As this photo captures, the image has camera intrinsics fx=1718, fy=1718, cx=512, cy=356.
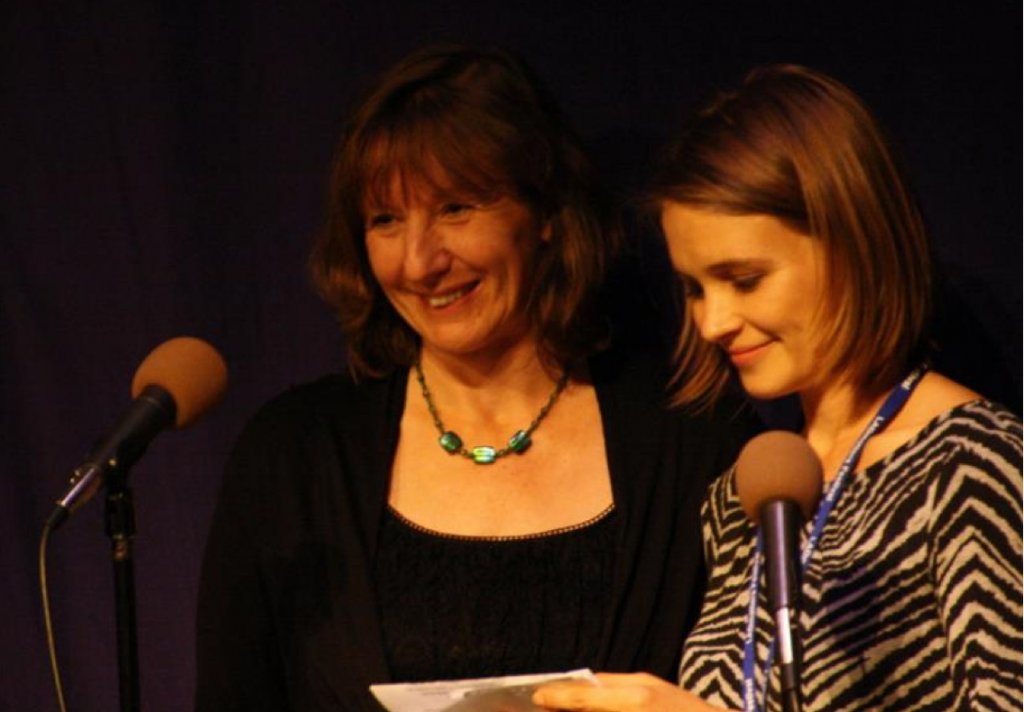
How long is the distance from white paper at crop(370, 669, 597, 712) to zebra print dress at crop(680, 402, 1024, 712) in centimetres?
29

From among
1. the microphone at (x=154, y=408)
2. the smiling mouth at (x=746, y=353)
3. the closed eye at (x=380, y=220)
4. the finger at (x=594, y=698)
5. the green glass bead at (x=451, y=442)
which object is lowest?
the finger at (x=594, y=698)

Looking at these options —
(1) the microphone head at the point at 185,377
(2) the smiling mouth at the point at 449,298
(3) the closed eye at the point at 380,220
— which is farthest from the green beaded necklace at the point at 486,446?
(1) the microphone head at the point at 185,377

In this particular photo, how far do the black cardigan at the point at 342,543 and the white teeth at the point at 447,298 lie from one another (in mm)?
242

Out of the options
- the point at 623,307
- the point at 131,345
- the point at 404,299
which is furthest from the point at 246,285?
the point at 623,307

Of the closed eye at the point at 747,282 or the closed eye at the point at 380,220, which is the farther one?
the closed eye at the point at 380,220

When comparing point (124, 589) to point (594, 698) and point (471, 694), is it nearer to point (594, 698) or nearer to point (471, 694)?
point (471, 694)

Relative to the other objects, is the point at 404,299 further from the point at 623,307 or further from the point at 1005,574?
the point at 1005,574

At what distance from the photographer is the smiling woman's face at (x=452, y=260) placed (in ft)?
9.51

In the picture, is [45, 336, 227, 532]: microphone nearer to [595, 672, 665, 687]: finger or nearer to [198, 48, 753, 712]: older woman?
[198, 48, 753, 712]: older woman

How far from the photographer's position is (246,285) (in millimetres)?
3289

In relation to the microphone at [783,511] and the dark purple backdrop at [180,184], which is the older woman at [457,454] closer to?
the dark purple backdrop at [180,184]

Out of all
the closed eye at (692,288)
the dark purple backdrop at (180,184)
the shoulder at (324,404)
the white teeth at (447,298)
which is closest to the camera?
the closed eye at (692,288)

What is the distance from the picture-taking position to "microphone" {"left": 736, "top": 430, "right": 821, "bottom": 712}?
183cm

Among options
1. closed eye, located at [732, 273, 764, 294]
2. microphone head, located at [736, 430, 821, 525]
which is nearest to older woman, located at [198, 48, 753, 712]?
closed eye, located at [732, 273, 764, 294]
